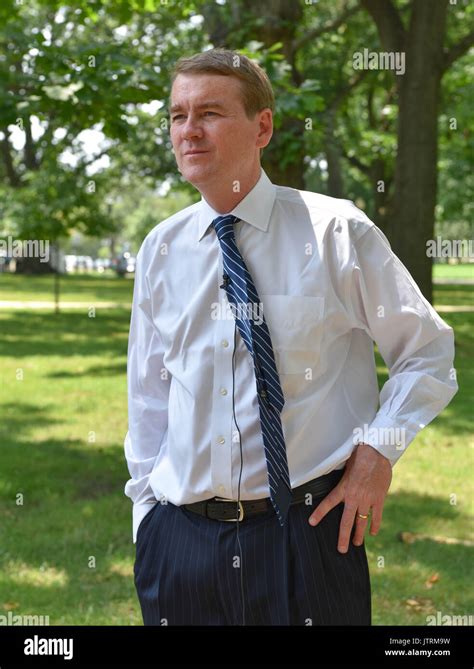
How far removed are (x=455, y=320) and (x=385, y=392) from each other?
19762 millimetres

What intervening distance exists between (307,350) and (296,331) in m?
0.06

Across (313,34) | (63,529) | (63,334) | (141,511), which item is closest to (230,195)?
(141,511)

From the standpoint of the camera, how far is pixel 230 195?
2.74 metres

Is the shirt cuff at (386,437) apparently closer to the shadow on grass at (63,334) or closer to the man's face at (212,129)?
the man's face at (212,129)

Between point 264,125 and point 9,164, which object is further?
point 9,164

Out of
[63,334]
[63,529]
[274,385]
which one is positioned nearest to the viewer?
[274,385]

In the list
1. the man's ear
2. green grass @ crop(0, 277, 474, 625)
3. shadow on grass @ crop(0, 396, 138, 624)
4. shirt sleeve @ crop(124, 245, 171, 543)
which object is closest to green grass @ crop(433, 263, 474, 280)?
green grass @ crop(0, 277, 474, 625)

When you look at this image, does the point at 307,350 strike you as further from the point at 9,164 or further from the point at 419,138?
the point at 9,164

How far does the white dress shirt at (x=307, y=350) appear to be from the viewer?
2570mm

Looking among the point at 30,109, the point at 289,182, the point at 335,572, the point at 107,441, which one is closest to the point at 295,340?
the point at 335,572

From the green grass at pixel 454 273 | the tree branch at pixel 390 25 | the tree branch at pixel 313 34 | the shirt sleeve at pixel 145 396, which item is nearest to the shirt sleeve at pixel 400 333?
the shirt sleeve at pixel 145 396

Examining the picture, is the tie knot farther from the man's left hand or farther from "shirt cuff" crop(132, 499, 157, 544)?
"shirt cuff" crop(132, 499, 157, 544)

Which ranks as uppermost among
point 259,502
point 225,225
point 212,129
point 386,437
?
point 212,129

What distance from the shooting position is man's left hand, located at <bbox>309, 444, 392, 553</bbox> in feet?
8.36
